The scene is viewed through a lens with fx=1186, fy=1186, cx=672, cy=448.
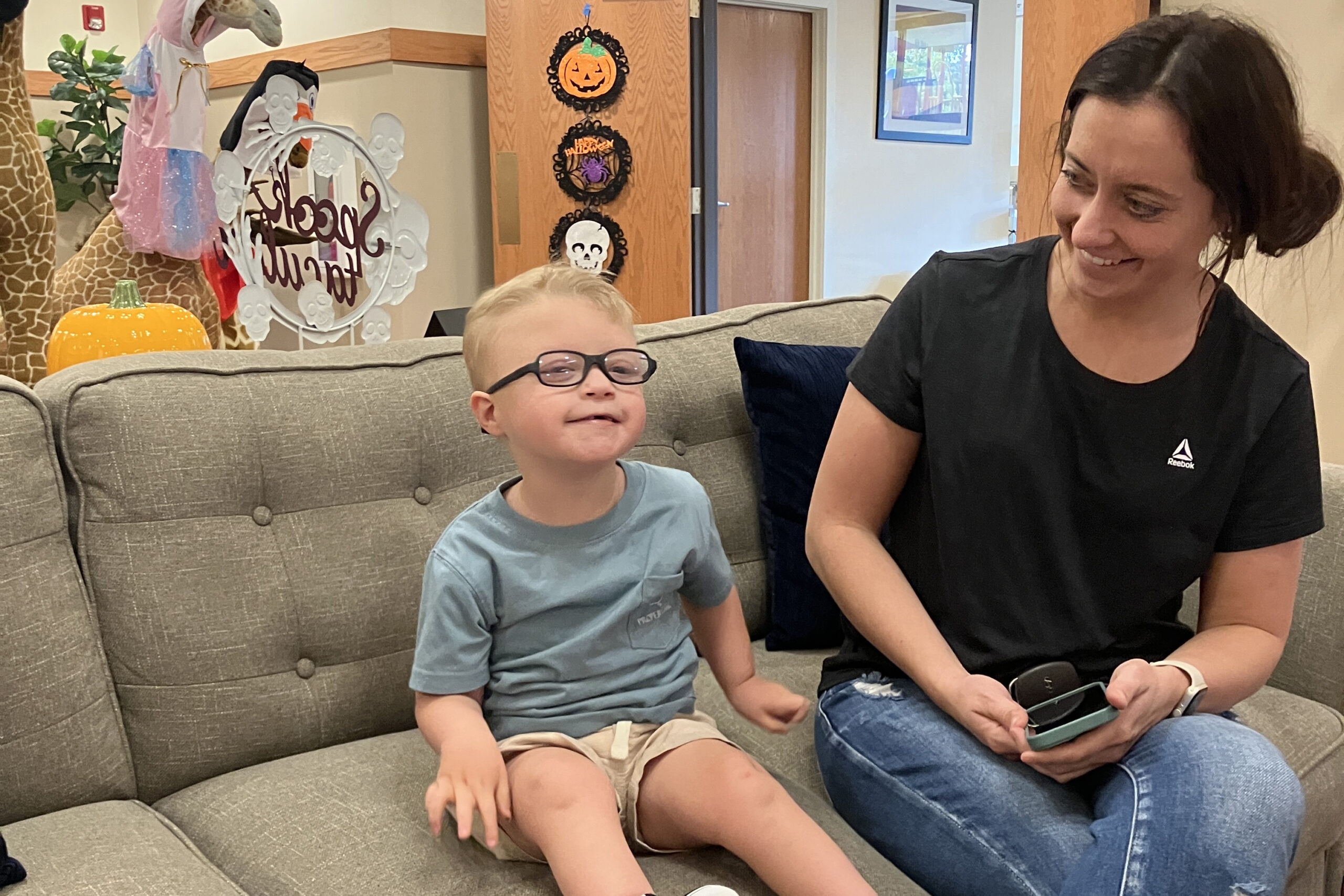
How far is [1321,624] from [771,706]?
0.82 metres

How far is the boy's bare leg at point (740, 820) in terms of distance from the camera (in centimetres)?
104

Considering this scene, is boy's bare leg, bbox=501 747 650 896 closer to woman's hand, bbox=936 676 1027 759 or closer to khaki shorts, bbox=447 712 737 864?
khaki shorts, bbox=447 712 737 864

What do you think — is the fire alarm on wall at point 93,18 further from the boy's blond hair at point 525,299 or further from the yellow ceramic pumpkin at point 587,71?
the boy's blond hair at point 525,299

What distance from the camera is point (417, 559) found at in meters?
1.44

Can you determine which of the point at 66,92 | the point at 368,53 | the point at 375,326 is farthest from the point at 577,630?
the point at 66,92

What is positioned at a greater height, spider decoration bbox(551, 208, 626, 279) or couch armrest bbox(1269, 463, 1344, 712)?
spider decoration bbox(551, 208, 626, 279)

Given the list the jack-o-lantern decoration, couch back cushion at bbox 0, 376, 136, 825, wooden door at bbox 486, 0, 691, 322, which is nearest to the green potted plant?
wooden door at bbox 486, 0, 691, 322

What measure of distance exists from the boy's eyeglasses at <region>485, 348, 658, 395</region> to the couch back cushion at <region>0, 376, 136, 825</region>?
0.50 metres

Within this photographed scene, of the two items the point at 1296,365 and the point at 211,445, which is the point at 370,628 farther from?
the point at 1296,365

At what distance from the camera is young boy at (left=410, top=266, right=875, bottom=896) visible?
108 centimetres

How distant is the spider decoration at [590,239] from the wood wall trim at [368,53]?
2.47 feet

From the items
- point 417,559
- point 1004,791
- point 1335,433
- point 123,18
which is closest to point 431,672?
point 417,559

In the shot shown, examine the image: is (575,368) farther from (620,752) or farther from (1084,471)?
(1084,471)

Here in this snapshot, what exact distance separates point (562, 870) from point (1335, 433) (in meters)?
2.48
